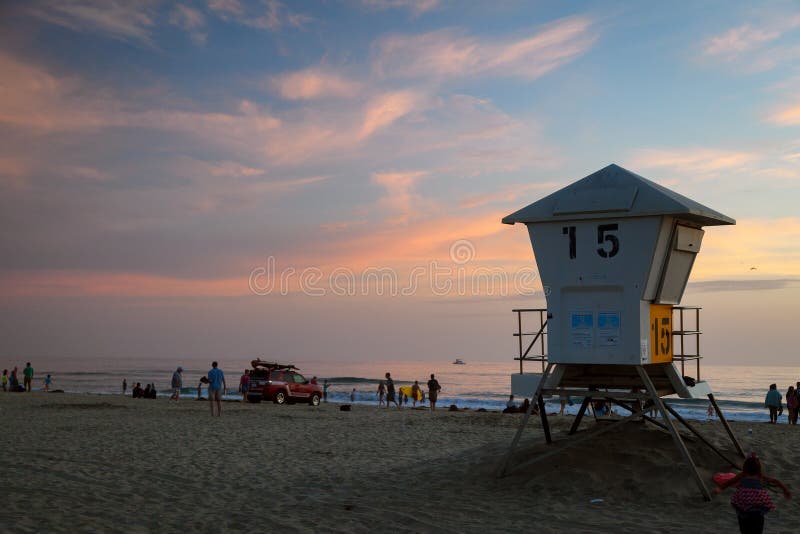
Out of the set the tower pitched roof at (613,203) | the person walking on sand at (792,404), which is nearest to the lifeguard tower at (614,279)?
the tower pitched roof at (613,203)

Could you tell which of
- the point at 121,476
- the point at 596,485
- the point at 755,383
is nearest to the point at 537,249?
the point at 596,485

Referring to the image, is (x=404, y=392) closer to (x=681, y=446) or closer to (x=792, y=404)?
(x=792, y=404)

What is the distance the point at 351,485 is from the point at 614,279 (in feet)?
18.0

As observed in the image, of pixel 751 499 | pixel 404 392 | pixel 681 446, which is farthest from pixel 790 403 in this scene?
pixel 751 499

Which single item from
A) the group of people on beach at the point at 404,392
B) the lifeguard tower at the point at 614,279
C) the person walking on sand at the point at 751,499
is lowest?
the group of people on beach at the point at 404,392

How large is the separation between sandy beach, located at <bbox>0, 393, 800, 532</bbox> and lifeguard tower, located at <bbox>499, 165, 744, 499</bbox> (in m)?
0.67

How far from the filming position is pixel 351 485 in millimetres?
12172

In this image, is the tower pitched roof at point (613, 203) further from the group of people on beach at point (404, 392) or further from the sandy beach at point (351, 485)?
the group of people on beach at point (404, 392)

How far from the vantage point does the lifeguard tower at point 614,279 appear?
11.4m

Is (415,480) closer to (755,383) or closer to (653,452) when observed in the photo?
(653,452)

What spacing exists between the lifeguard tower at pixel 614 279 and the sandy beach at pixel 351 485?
0.67m

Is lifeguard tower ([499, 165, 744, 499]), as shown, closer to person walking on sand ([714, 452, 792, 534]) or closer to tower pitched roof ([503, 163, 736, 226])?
tower pitched roof ([503, 163, 736, 226])

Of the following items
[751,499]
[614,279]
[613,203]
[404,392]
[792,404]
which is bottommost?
[404,392]

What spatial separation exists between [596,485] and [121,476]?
7800 millimetres
